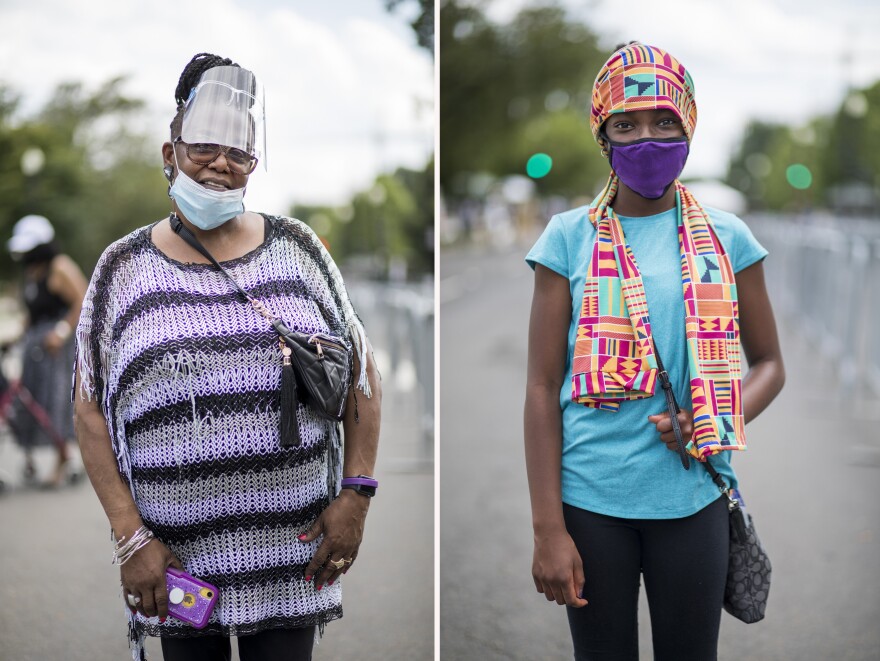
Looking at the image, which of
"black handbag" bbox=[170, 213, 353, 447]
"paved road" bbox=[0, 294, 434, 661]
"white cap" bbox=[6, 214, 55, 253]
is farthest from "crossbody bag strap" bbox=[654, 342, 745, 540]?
"white cap" bbox=[6, 214, 55, 253]

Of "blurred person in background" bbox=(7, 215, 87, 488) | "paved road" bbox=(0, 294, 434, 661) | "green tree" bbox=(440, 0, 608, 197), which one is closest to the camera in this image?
"paved road" bbox=(0, 294, 434, 661)

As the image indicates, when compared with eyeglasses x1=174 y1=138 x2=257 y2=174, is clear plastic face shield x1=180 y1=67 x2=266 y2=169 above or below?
above

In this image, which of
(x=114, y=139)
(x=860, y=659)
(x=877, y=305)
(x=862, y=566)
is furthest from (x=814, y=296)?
(x=114, y=139)

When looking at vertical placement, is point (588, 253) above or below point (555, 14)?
below

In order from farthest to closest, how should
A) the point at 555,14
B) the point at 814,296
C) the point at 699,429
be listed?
the point at 555,14 < the point at 814,296 < the point at 699,429

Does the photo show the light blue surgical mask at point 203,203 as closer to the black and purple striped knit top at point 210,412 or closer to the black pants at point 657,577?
the black and purple striped knit top at point 210,412

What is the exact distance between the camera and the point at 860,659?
4145 mm

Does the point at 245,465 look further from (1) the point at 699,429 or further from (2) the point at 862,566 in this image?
(2) the point at 862,566

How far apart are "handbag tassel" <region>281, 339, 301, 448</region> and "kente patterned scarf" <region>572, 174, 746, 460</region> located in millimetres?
667

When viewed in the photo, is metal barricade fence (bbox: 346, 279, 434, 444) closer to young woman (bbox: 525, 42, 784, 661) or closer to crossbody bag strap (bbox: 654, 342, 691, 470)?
young woman (bbox: 525, 42, 784, 661)

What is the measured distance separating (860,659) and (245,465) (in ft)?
9.91

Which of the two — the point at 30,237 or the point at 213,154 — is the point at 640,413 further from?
the point at 30,237

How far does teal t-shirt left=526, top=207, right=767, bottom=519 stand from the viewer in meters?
2.29

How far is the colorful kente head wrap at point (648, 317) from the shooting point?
88.5 inches
